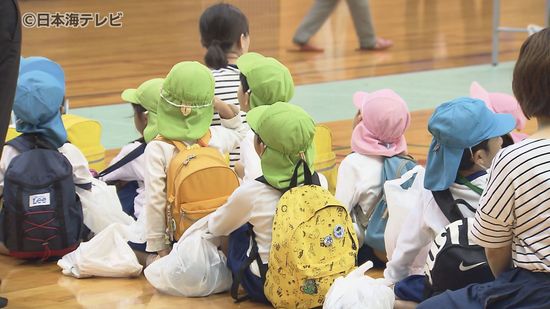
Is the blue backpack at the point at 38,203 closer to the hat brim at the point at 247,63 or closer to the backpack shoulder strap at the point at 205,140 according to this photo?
the backpack shoulder strap at the point at 205,140

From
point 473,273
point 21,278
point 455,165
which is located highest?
point 455,165

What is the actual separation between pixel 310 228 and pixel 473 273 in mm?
655

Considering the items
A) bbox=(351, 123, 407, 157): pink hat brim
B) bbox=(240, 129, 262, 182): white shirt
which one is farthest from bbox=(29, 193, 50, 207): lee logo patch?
bbox=(351, 123, 407, 157): pink hat brim

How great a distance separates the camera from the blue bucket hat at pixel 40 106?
14.9ft

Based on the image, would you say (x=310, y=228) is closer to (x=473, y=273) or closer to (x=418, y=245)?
(x=418, y=245)

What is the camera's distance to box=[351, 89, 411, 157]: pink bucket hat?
4.53 metres

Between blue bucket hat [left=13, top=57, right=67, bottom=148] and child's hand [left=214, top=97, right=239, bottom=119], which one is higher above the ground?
blue bucket hat [left=13, top=57, right=67, bottom=148]

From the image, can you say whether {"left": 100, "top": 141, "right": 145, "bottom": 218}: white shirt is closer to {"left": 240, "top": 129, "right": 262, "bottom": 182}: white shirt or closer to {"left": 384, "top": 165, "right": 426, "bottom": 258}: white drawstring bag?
{"left": 240, "top": 129, "right": 262, "bottom": 182}: white shirt

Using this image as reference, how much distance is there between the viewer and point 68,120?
5.55 m

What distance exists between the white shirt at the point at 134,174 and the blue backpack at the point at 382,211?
42.5 inches

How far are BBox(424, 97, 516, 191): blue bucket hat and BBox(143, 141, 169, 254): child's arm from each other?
3.72ft

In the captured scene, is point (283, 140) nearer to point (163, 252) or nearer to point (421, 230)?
point (421, 230)

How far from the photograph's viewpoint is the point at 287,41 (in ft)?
40.7

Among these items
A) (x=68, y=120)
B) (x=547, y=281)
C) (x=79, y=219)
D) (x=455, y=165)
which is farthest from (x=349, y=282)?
(x=68, y=120)
